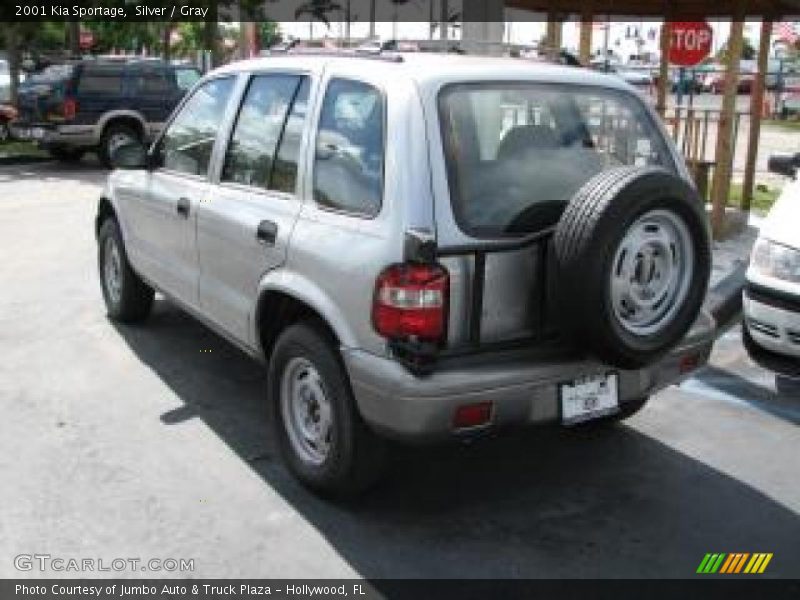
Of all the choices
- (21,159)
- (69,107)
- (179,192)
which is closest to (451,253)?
(179,192)

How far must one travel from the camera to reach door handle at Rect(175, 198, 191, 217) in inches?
197

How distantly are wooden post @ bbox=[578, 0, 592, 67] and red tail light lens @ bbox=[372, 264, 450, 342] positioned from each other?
260 inches

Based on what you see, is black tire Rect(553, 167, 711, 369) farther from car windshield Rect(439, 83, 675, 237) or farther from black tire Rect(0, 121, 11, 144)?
black tire Rect(0, 121, 11, 144)

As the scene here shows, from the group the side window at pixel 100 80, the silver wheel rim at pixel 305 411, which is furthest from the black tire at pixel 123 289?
the side window at pixel 100 80

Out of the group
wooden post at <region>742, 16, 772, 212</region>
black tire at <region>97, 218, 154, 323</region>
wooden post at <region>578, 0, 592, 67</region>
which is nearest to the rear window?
wooden post at <region>578, 0, 592, 67</region>

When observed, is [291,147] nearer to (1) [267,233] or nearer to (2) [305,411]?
(1) [267,233]

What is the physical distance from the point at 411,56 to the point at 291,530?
200cm

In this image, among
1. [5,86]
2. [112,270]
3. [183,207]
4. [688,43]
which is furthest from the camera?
[5,86]

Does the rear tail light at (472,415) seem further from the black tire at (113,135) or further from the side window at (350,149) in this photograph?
the black tire at (113,135)

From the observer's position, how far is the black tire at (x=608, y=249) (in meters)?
3.43

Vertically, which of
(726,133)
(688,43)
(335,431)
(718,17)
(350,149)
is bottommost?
(335,431)

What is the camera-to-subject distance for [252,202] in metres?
4.39

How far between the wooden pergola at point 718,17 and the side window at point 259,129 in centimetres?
493

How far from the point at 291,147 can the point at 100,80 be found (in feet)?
39.4
